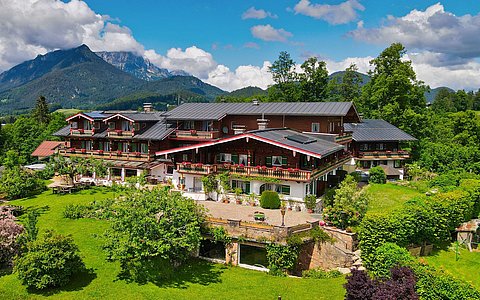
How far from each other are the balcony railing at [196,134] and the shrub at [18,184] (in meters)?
16.1

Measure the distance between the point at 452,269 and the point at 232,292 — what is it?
1379 cm

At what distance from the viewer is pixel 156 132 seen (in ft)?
146

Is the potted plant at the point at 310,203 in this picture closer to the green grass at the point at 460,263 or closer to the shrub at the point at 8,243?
the green grass at the point at 460,263

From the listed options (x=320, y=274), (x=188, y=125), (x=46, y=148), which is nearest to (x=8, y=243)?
(x=320, y=274)

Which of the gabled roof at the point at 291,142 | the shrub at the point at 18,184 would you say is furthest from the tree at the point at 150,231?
the shrub at the point at 18,184

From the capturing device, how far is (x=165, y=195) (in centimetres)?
2330

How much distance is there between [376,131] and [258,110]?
1757cm

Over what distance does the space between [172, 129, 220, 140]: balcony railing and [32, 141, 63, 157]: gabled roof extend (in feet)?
101

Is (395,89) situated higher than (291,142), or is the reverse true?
(395,89)

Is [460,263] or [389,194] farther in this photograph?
[389,194]

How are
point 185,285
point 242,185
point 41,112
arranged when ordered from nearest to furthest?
1. point 185,285
2. point 242,185
3. point 41,112

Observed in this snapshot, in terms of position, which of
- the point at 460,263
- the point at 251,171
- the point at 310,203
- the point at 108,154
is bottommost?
the point at 460,263

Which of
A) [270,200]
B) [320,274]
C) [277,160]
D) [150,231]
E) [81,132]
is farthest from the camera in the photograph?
[81,132]

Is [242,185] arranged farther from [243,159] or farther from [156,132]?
[156,132]
